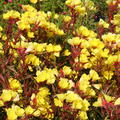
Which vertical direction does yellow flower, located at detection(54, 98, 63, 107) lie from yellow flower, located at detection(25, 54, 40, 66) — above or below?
below

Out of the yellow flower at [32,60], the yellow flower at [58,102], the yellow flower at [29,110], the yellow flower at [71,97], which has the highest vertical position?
the yellow flower at [32,60]

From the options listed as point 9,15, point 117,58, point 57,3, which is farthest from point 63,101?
point 57,3

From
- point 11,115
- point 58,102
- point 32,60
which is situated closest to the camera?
point 11,115

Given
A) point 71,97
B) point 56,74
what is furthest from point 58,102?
point 56,74

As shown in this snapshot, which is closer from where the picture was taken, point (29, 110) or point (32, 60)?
point (29, 110)

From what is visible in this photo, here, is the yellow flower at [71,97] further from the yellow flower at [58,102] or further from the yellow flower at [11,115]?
the yellow flower at [11,115]

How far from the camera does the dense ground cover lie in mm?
1833

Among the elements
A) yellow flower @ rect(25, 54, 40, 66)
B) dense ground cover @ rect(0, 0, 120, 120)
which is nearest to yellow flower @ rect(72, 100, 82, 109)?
dense ground cover @ rect(0, 0, 120, 120)

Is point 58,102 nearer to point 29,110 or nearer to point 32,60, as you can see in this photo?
point 29,110

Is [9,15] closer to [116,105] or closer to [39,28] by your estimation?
[39,28]

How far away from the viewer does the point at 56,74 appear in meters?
2.05

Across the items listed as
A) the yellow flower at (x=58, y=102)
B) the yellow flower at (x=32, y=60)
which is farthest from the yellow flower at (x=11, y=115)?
the yellow flower at (x=32, y=60)

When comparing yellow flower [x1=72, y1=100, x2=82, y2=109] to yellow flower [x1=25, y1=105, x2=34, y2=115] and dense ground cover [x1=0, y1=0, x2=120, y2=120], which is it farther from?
yellow flower [x1=25, y1=105, x2=34, y2=115]

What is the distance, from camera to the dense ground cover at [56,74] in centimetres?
183
